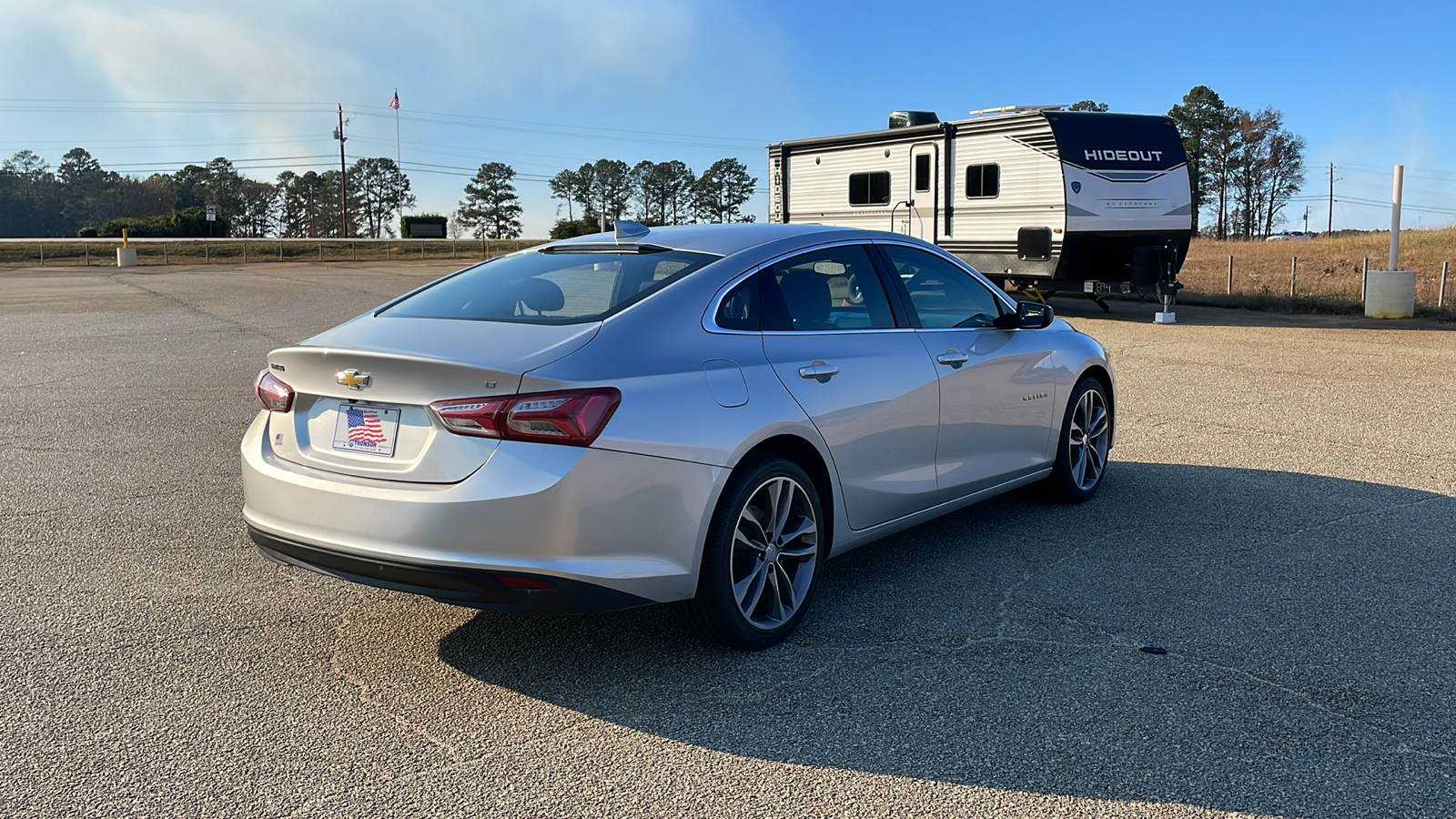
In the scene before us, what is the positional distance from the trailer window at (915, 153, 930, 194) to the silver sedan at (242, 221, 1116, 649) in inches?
580

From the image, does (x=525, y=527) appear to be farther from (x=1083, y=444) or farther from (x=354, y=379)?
(x=1083, y=444)

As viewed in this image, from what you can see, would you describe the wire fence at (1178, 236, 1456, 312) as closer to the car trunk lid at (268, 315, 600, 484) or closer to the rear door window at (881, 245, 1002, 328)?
the rear door window at (881, 245, 1002, 328)

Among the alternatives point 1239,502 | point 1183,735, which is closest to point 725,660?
point 1183,735

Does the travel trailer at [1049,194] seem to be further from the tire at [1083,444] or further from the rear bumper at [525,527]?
the rear bumper at [525,527]

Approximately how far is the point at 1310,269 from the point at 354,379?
121 ft

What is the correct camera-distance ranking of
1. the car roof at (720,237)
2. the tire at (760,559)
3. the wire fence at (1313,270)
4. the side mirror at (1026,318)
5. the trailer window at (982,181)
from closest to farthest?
the tire at (760,559) < the car roof at (720,237) < the side mirror at (1026,318) < the trailer window at (982,181) < the wire fence at (1313,270)

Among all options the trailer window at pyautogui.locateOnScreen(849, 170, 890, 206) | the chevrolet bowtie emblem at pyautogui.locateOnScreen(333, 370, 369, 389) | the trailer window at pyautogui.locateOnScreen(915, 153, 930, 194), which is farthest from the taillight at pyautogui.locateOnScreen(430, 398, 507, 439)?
the trailer window at pyautogui.locateOnScreen(849, 170, 890, 206)

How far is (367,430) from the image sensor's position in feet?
13.2

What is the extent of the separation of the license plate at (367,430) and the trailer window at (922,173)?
16838 mm

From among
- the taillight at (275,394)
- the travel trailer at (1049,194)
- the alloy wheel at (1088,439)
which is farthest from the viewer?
the travel trailer at (1049,194)

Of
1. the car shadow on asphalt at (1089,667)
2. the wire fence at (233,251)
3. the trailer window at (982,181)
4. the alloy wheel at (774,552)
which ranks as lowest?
the car shadow on asphalt at (1089,667)

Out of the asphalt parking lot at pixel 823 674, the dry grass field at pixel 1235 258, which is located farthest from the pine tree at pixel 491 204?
the asphalt parking lot at pixel 823 674

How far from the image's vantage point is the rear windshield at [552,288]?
14.5 feet

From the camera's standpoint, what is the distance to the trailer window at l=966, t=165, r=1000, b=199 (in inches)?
736
